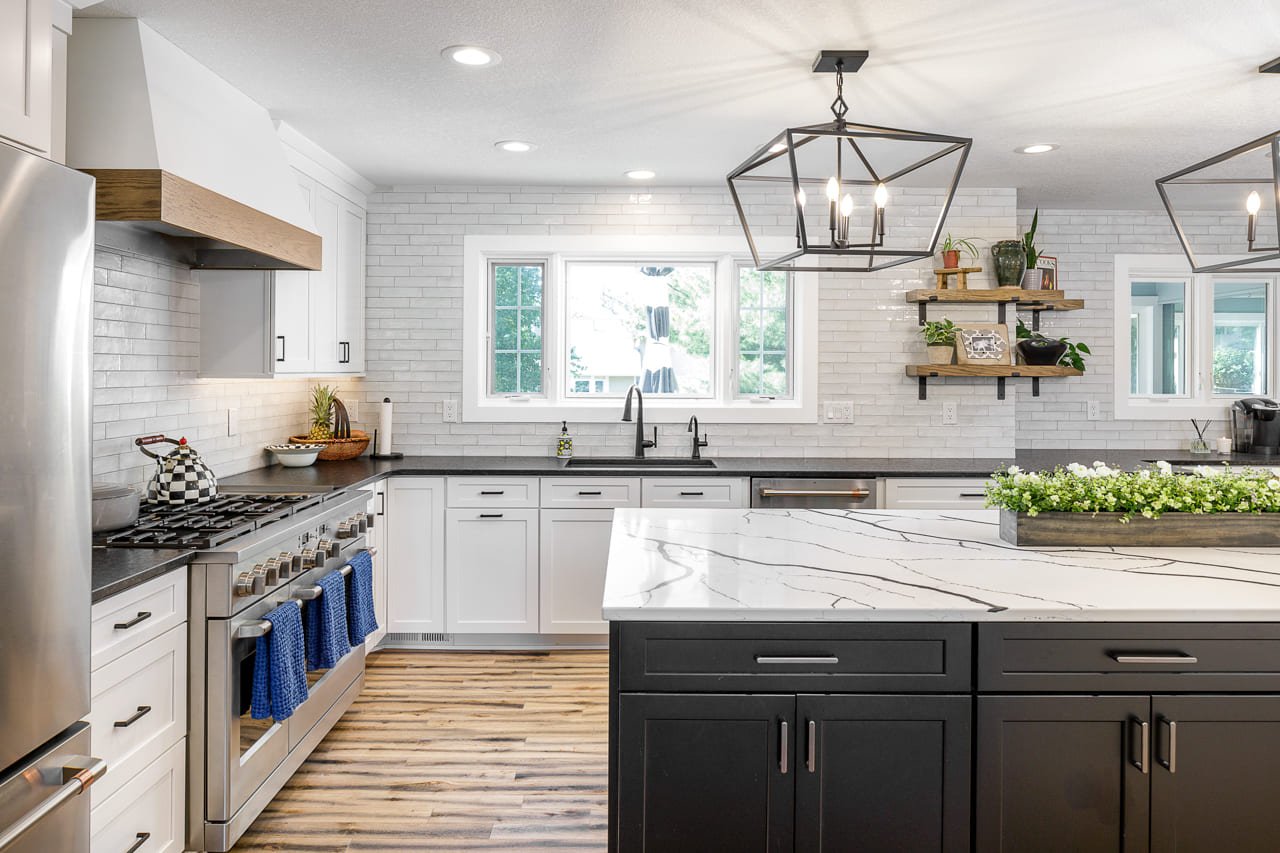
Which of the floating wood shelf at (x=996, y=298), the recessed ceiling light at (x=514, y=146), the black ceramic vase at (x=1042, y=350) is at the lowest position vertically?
the black ceramic vase at (x=1042, y=350)

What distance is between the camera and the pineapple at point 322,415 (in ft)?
14.4

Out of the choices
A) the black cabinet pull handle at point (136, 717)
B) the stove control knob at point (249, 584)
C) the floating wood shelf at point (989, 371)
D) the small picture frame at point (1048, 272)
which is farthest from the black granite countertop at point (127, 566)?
the small picture frame at point (1048, 272)

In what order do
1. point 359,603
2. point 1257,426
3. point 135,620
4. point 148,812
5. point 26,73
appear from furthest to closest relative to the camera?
point 1257,426, point 359,603, point 148,812, point 135,620, point 26,73

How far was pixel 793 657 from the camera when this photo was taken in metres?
1.81

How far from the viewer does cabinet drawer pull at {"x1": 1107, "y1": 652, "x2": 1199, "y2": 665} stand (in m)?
1.80

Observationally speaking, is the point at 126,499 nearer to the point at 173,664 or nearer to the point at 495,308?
the point at 173,664

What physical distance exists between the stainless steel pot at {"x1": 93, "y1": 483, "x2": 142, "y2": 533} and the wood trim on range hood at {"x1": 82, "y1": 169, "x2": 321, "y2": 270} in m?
0.77

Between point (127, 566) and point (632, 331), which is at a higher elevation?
point (632, 331)

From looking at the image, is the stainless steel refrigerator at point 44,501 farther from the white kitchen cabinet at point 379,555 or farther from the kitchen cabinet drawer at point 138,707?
the white kitchen cabinet at point 379,555

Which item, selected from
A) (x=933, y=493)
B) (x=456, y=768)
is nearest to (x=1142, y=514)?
(x=933, y=493)

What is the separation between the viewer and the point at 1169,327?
17.5ft

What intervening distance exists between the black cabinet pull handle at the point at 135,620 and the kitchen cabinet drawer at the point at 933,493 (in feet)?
10.5

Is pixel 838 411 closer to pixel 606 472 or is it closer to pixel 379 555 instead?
pixel 606 472

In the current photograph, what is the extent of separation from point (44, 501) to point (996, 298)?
4391 millimetres
